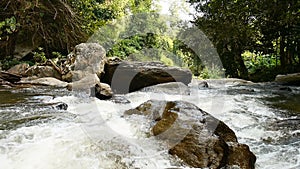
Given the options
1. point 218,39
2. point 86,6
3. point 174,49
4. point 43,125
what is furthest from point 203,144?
point 174,49

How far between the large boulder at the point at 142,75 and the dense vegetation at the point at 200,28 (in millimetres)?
2844

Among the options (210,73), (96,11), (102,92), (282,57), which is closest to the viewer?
(102,92)

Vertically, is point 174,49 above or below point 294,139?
above

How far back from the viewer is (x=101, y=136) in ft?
9.33

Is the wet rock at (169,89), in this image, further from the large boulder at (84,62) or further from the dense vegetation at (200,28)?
the dense vegetation at (200,28)

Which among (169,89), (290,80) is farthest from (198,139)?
(290,80)

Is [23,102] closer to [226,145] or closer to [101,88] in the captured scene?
[101,88]

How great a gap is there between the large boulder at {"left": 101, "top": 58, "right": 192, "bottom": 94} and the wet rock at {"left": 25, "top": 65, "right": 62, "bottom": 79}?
2280mm

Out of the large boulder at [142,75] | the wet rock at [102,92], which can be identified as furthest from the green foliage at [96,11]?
the wet rock at [102,92]

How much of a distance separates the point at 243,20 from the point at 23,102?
22.9 ft

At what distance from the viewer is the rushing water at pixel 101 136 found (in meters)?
2.29

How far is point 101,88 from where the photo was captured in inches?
204

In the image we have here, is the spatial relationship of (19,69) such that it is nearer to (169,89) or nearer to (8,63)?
(8,63)

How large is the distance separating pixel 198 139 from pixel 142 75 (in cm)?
412
